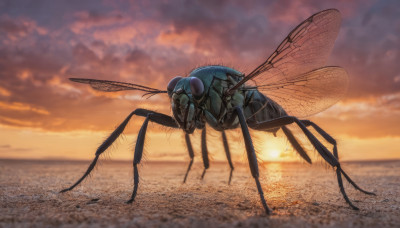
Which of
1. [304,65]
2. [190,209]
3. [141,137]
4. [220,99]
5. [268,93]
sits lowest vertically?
[190,209]

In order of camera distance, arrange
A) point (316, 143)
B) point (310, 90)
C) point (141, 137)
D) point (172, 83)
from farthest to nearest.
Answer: point (310, 90) < point (172, 83) < point (141, 137) < point (316, 143)

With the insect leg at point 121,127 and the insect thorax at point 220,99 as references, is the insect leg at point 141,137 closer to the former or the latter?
the insect leg at point 121,127

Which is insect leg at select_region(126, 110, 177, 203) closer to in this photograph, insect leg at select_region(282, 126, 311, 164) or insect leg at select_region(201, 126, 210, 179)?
insect leg at select_region(201, 126, 210, 179)

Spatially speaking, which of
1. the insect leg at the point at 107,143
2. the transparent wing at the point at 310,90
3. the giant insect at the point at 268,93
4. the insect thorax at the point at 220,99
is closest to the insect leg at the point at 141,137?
the giant insect at the point at 268,93

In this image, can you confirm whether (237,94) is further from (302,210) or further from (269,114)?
Answer: (302,210)

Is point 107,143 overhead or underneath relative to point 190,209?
overhead

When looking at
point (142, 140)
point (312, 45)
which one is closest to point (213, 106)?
point (142, 140)

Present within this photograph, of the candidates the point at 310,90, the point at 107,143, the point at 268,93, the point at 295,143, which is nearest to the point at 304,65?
the point at 310,90

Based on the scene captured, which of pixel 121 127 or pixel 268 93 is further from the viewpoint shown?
pixel 268 93

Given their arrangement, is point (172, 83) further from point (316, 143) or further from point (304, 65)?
point (316, 143)
